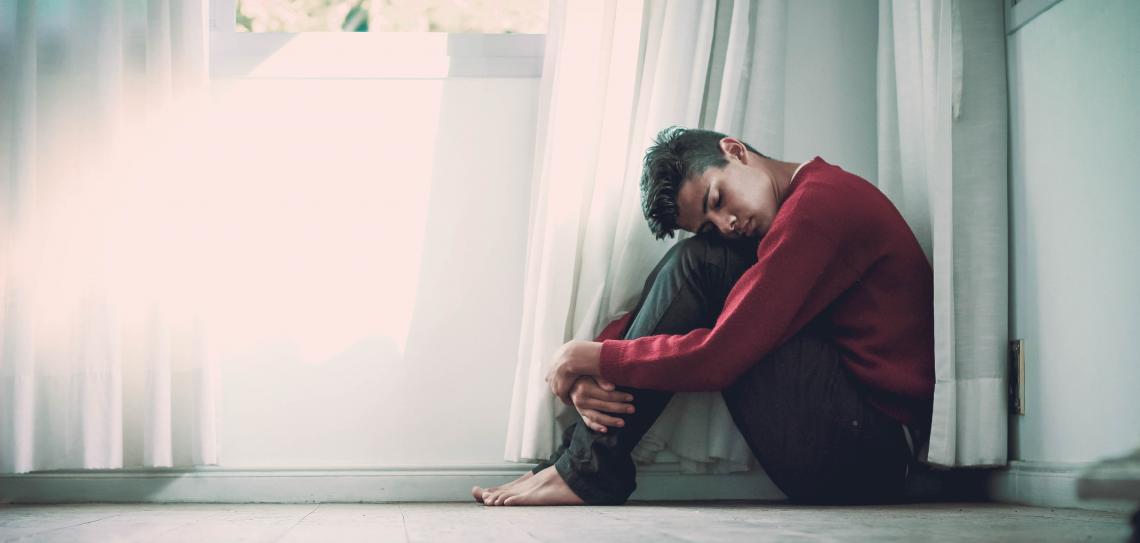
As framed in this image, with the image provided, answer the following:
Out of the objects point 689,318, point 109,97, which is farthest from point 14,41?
point 689,318

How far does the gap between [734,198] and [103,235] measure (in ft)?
4.10

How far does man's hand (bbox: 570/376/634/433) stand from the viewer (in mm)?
1737

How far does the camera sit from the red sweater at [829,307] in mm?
1643

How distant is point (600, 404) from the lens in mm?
1740

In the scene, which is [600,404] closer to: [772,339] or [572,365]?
[572,365]

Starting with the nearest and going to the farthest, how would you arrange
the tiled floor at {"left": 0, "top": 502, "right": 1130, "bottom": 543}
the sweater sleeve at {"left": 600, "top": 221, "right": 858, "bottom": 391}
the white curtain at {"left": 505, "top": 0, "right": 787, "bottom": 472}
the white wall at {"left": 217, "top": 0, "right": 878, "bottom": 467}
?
the tiled floor at {"left": 0, "top": 502, "right": 1130, "bottom": 543} < the sweater sleeve at {"left": 600, "top": 221, "right": 858, "bottom": 391} < the white curtain at {"left": 505, "top": 0, "right": 787, "bottom": 472} < the white wall at {"left": 217, "top": 0, "right": 878, "bottom": 467}

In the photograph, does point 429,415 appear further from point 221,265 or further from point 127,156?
point 127,156

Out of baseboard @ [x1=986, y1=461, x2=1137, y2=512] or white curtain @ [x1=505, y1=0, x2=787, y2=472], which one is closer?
baseboard @ [x1=986, y1=461, x2=1137, y2=512]

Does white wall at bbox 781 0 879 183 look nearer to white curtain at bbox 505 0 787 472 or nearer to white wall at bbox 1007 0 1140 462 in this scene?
white curtain at bbox 505 0 787 472

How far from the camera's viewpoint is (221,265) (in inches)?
83.5

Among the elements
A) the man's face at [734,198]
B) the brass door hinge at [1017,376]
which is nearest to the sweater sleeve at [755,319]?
the man's face at [734,198]

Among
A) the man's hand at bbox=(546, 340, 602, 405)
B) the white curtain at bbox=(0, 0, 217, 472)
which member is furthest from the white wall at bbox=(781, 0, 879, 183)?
the white curtain at bbox=(0, 0, 217, 472)

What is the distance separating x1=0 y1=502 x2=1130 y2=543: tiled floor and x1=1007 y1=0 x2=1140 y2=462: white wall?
0.17 m

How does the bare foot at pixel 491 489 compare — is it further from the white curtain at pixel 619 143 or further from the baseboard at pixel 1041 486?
the baseboard at pixel 1041 486
